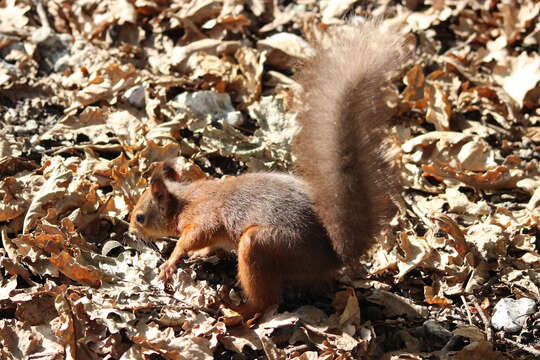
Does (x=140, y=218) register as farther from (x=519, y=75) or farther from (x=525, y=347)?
(x=519, y=75)

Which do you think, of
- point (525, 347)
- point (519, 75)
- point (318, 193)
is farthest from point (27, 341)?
point (519, 75)

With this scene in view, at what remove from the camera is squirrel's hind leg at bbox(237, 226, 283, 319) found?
9.96ft

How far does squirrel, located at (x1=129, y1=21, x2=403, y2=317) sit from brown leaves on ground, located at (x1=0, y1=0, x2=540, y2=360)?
25cm

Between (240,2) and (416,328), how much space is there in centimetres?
314

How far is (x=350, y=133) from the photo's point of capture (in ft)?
9.22

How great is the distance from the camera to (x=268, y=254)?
3045mm

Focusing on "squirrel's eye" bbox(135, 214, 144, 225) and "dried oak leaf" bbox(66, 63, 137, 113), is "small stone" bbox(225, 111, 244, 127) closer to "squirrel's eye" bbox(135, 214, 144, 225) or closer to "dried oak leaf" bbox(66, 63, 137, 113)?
"dried oak leaf" bbox(66, 63, 137, 113)

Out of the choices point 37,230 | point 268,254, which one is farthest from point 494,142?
point 37,230

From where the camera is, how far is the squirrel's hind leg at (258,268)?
119 inches

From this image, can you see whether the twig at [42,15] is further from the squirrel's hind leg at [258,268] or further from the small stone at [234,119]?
the squirrel's hind leg at [258,268]

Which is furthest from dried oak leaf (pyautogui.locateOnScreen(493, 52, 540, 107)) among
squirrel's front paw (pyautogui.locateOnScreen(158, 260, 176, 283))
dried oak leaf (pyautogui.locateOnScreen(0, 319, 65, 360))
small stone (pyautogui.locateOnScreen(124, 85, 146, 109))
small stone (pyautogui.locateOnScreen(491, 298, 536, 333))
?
dried oak leaf (pyautogui.locateOnScreen(0, 319, 65, 360))

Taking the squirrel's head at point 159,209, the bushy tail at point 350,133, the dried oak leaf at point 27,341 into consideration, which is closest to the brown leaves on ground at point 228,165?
the dried oak leaf at point 27,341

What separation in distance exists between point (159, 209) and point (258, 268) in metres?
0.83

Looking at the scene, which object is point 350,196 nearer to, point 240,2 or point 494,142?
point 494,142
